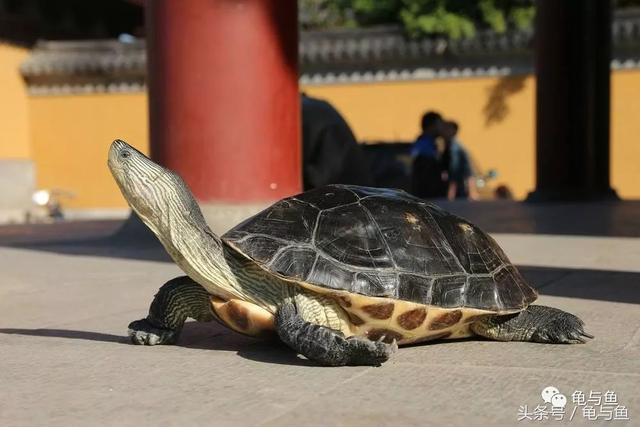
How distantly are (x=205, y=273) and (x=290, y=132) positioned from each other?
14.2 ft

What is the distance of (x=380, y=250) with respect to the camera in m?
3.76

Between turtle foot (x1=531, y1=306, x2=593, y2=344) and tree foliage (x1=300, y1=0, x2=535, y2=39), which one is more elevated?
tree foliage (x1=300, y1=0, x2=535, y2=39)

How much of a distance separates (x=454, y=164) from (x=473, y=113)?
272 inches

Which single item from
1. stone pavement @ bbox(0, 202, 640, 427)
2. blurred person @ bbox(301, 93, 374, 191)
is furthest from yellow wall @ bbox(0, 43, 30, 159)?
stone pavement @ bbox(0, 202, 640, 427)

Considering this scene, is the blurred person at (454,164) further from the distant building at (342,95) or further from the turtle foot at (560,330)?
the turtle foot at (560,330)

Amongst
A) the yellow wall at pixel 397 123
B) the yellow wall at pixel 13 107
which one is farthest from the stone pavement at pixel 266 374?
the yellow wall at pixel 13 107

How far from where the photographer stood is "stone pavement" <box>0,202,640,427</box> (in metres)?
2.87

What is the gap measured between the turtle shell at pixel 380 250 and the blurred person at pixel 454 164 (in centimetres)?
891

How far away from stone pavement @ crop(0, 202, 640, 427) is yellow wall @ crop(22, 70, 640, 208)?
14.5m

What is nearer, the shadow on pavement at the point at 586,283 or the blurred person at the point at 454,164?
the shadow on pavement at the point at 586,283

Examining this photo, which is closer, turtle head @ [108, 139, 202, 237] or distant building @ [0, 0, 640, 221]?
turtle head @ [108, 139, 202, 237]

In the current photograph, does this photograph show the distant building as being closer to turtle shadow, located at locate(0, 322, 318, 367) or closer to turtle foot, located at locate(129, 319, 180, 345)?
turtle shadow, located at locate(0, 322, 318, 367)

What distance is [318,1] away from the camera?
31.7 m

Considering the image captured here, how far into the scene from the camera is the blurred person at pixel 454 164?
13.0 meters
